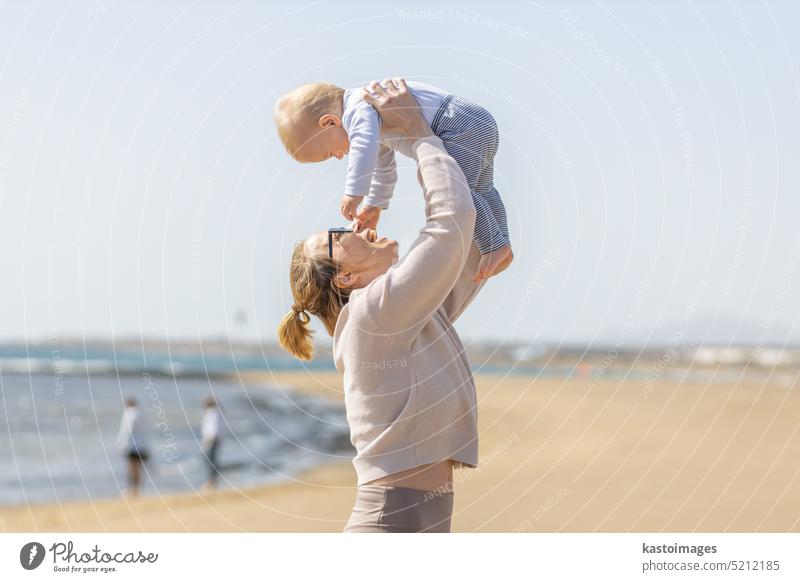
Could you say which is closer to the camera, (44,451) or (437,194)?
(437,194)

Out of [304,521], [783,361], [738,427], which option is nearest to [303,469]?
[304,521]

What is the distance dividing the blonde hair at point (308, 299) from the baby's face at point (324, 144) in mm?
646

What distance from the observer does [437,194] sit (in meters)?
3.61

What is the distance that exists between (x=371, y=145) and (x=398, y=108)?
25cm

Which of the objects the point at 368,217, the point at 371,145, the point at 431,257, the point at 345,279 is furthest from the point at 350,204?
the point at 431,257

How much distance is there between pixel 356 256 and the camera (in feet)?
13.1

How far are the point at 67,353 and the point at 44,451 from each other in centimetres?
Result: 5230

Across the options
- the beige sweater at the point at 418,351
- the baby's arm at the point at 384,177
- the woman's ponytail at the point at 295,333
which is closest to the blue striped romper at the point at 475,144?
the baby's arm at the point at 384,177

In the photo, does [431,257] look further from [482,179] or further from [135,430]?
[135,430]

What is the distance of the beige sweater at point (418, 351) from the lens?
3.57 m

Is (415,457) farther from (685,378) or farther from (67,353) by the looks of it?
→ (67,353)
